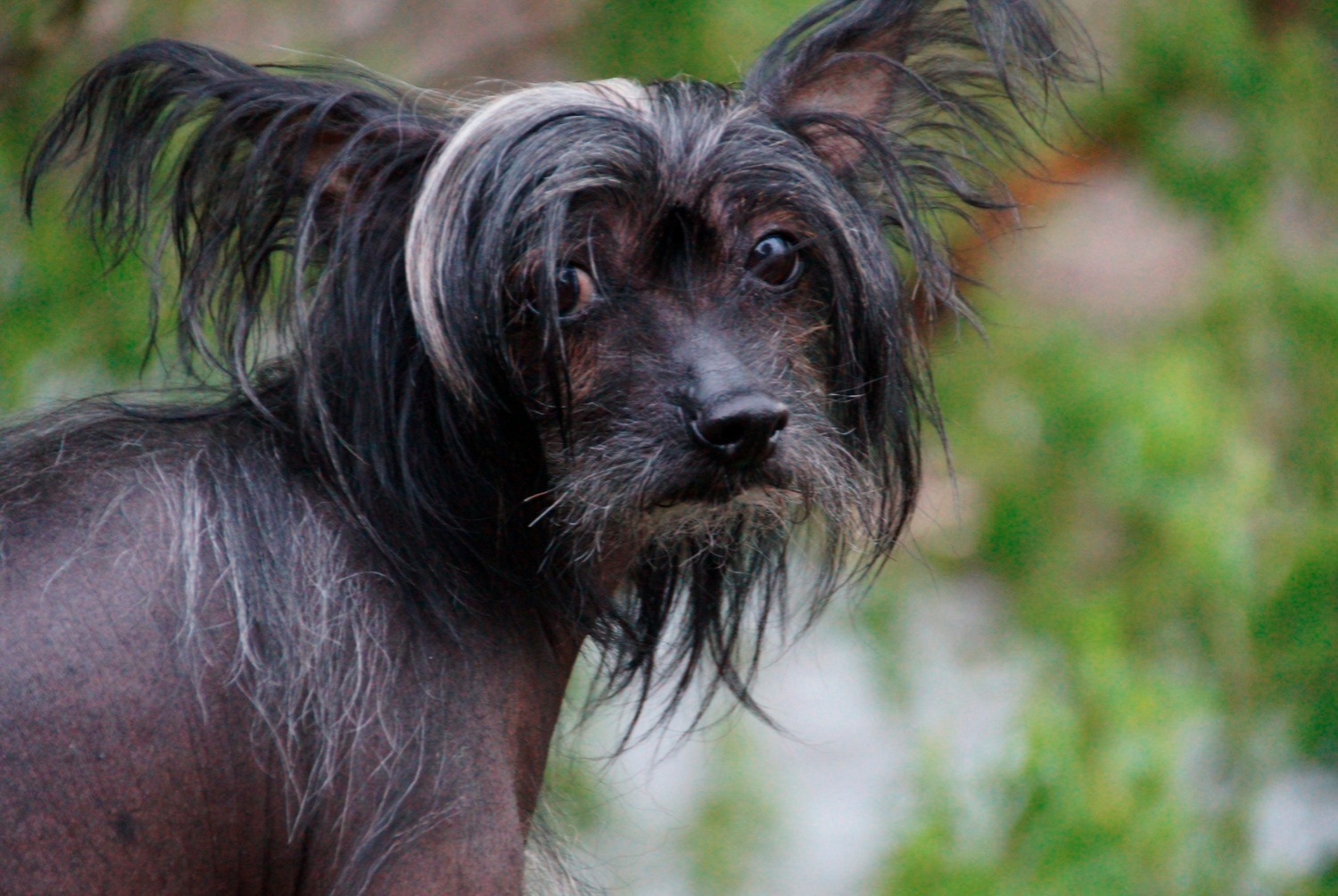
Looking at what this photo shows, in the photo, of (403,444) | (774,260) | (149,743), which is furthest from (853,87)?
(149,743)

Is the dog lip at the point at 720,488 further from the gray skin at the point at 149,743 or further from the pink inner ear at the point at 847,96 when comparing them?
the pink inner ear at the point at 847,96

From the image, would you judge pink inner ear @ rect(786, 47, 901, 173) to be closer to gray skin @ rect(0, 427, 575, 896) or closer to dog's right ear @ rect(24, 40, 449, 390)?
A: dog's right ear @ rect(24, 40, 449, 390)

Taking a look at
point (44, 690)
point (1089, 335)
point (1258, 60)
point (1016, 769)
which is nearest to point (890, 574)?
point (1016, 769)

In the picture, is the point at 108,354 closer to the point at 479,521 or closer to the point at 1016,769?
the point at 479,521

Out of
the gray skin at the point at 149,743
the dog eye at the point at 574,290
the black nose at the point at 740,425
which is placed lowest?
the gray skin at the point at 149,743

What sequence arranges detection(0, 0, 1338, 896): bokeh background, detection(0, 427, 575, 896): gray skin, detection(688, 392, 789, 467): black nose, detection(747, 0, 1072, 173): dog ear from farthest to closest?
detection(0, 0, 1338, 896): bokeh background
detection(747, 0, 1072, 173): dog ear
detection(688, 392, 789, 467): black nose
detection(0, 427, 575, 896): gray skin

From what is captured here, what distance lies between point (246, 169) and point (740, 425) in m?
0.83

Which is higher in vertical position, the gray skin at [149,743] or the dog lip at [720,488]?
the dog lip at [720,488]

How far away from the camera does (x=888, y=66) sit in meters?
2.68

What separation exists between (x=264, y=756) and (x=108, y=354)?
2.22 meters

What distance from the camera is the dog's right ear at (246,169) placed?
2375 mm

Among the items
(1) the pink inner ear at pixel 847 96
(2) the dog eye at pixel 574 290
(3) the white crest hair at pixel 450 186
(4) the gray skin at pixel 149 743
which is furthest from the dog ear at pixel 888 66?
(4) the gray skin at pixel 149 743

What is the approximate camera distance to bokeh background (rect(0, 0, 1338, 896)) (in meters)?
4.64

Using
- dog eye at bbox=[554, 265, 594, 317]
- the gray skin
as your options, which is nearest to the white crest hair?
dog eye at bbox=[554, 265, 594, 317]
